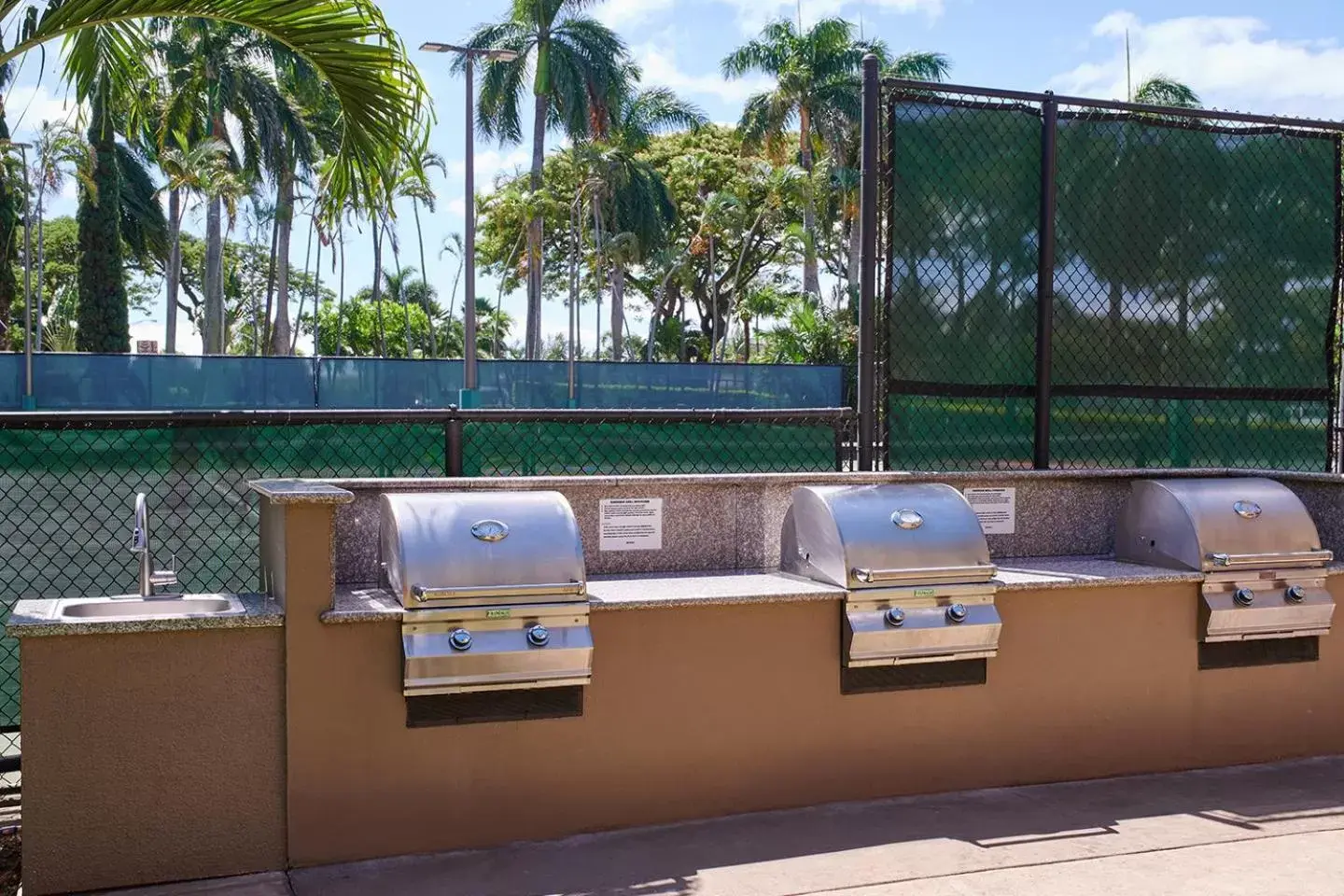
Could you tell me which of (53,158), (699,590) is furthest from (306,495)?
(53,158)

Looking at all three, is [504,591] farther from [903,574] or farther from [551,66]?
Answer: [551,66]

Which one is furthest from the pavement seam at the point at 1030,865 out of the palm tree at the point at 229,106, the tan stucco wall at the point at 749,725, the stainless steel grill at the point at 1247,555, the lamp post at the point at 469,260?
the palm tree at the point at 229,106

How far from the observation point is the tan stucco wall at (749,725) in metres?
3.74

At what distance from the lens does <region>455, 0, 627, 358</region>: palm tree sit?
39.5 metres

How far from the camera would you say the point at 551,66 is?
39469 mm

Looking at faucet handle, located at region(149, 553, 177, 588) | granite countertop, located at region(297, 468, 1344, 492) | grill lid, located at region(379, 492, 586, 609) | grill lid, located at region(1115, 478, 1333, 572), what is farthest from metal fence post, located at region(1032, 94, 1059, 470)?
faucet handle, located at region(149, 553, 177, 588)

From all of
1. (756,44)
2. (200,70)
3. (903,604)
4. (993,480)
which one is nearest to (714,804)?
(903,604)

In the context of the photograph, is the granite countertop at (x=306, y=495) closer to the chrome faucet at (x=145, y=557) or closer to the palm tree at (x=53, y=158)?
the chrome faucet at (x=145, y=557)

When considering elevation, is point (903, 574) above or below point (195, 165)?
below

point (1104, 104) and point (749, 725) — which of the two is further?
point (1104, 104)

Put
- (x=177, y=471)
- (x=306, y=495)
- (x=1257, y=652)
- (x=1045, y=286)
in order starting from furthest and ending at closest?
(x=1045, y=286), (x=1257, y=652), (x=177, y=471), (x=306, y=495)

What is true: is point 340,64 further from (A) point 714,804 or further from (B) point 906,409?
(A) point 714,804

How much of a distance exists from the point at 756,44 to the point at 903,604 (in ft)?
130

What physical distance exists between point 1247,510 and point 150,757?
157 inches
